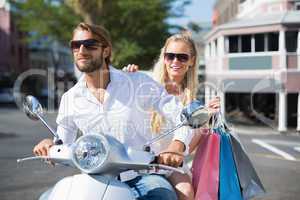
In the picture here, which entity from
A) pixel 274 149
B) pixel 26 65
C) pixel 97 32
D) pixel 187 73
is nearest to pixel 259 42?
pixel 274 149

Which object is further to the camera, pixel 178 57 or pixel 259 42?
pixel 259 42

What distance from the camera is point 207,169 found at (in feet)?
9.91

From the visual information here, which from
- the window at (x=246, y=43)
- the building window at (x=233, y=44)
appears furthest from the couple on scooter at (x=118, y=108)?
the building window at (x=233, y=44)

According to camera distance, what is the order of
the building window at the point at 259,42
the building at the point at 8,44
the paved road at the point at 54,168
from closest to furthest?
1. the paved road at the point at 54,168
2. the building window at the point at 259,42
3. the building at the point at 8,44

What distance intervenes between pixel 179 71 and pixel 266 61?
18.0 m

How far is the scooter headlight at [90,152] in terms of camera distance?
2.24 meters

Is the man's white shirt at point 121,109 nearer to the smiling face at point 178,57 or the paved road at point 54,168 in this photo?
the smiling face at point 178,57

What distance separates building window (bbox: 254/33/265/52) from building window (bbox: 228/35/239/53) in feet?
2.93

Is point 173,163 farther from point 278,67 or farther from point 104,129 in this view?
point 278,67

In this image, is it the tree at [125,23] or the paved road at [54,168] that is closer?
the paved road at [54,168]

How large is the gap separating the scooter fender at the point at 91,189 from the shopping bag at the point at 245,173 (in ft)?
3.33

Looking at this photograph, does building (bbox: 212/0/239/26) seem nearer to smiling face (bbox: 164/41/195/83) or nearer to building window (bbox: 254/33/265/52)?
building window (bbox: 254/33/265/52)

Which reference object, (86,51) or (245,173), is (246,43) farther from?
(86,51)

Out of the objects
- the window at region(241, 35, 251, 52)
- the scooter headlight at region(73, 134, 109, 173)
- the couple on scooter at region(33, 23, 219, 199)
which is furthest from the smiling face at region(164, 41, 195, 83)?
the window at region(241, 35, 251, 52)
